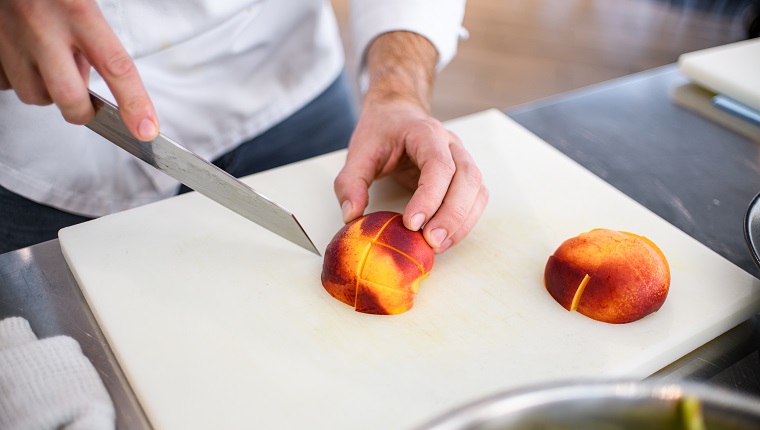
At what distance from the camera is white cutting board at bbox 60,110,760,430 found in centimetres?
96

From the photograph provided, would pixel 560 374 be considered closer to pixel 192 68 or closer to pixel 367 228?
pixel 367 228

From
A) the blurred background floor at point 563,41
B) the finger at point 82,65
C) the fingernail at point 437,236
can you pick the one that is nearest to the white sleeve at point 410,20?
the fingernail at point 437,236

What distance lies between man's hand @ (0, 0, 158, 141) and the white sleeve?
2.71 feet

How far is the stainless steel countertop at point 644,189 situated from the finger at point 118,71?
364mm

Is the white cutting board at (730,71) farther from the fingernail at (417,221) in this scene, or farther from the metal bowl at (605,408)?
the metal bowl at (605,408)

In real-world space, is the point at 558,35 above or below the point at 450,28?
below

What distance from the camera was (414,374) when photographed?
39.2 inches

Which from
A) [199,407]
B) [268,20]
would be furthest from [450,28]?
[199,407]

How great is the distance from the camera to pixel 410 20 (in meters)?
1.65

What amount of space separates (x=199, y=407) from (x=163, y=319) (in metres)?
0.20

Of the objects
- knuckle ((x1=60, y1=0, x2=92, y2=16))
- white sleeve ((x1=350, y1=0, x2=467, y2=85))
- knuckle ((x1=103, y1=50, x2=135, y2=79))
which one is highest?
knuckle ((x1=60, y1=0, x2=92, y2=16))

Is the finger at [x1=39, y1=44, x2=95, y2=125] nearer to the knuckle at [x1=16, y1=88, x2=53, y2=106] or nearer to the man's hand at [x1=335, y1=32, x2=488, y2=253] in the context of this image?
the knuckle at [x1=16, y1=88, x2=53, y2=106]

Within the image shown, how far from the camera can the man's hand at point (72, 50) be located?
0.96 meters

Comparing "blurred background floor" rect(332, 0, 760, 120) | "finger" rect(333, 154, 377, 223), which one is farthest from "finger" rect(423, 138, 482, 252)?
"blurred background floor" rect(332, 0, 760, 120)
